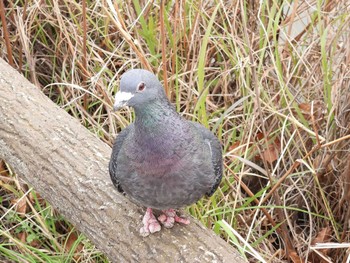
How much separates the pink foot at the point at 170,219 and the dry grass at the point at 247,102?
0.31 metres

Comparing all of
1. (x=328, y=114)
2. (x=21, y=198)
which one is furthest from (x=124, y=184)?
(x=328, y=114)

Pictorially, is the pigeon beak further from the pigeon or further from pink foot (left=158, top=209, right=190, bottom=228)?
pink foot (left=158, top=209, right=190, bottom=228)

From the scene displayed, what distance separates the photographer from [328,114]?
2766 millimetres

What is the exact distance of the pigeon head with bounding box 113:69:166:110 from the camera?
1.90 metres

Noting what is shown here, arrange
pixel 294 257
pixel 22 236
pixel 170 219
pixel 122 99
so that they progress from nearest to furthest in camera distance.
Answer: pixel 122 99
pixel 170 219
pixel 294 257
pixel 22 236

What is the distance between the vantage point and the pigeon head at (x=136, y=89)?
1897mm

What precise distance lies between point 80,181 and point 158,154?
0.53 metres

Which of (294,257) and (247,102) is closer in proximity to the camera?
(294,257)

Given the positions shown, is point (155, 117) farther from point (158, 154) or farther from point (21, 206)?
point (21, 206)

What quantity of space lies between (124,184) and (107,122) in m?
0.97

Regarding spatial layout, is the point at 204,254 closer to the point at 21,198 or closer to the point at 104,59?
the point at 21,198

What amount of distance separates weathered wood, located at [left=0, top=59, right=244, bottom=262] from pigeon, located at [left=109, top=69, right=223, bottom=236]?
0.17 metres

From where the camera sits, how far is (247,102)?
2.93 meters

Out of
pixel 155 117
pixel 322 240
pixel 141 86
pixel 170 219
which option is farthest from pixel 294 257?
pixel 141 86
